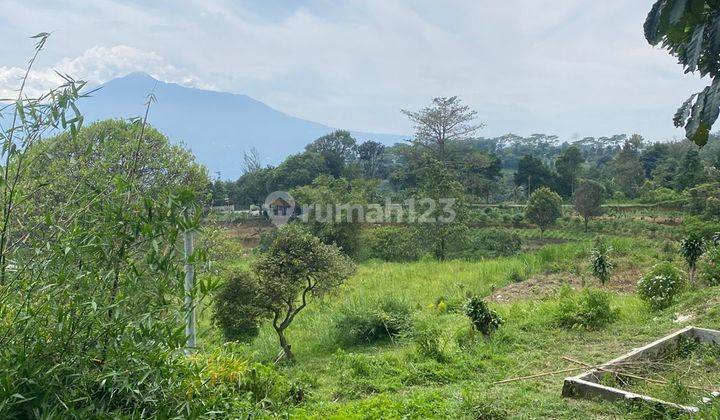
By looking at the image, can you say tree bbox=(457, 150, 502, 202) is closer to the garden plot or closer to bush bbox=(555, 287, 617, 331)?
bush bbox=(555, 287, 617, 331)

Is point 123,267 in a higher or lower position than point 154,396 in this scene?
higher

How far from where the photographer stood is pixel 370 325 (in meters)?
7.39

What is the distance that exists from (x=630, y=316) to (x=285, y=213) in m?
17.0

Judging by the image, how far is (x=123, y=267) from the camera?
1.91 m

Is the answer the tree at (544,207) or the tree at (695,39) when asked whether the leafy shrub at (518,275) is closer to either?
the tree at (544,207)

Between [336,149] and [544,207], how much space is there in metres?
16.6

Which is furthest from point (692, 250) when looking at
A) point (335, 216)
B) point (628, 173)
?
point (628, 173)

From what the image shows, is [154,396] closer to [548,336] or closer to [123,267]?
[123,267]

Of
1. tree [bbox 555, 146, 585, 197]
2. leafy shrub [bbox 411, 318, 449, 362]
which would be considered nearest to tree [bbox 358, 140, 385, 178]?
tree [bbox 555, 146, 585, 197]

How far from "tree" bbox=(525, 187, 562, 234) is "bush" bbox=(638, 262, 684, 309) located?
34.6 feet

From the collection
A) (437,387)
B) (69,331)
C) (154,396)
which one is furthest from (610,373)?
(69,331)

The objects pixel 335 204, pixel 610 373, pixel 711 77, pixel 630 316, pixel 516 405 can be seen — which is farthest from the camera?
pixel 335 204

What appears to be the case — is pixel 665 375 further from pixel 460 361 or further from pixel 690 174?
pixel 690 174

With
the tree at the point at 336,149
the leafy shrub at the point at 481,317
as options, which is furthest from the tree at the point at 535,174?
the leafy shrub at the point at 481,317
